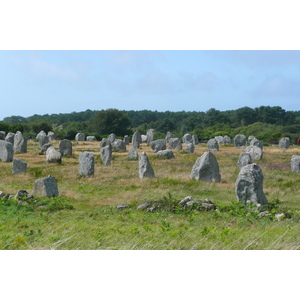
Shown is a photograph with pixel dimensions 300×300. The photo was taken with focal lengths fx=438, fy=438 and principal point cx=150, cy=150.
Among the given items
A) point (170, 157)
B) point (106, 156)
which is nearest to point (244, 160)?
point (170, 157)

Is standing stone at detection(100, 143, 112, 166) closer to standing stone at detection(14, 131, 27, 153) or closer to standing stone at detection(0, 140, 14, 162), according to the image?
standing stone at detection(0, 140, 14, 162)

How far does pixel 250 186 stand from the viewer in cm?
1605

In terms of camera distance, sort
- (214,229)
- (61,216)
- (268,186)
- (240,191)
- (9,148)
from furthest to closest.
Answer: (9,148) < (268,186) < (240,191) < (61,216) < (214,229)

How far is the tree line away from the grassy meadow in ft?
153

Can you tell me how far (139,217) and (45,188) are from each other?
5599 millimetres

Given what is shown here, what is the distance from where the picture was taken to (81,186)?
70.5 ft

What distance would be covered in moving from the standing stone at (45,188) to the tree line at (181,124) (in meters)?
52.3

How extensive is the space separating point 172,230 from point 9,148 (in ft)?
82.2

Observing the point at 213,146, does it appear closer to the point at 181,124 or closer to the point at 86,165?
the point at 86,165

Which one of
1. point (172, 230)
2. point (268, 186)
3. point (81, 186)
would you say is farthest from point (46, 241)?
point (268, 186)

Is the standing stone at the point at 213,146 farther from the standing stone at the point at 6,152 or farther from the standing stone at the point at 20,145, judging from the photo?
the standing stone at the point at 6,152

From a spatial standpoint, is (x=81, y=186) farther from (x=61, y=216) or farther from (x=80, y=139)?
(x=80, y=139)

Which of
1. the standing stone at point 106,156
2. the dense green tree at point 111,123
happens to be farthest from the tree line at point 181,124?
the standing stone at point 106,156

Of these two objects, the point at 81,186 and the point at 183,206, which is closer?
the point at 183,206
